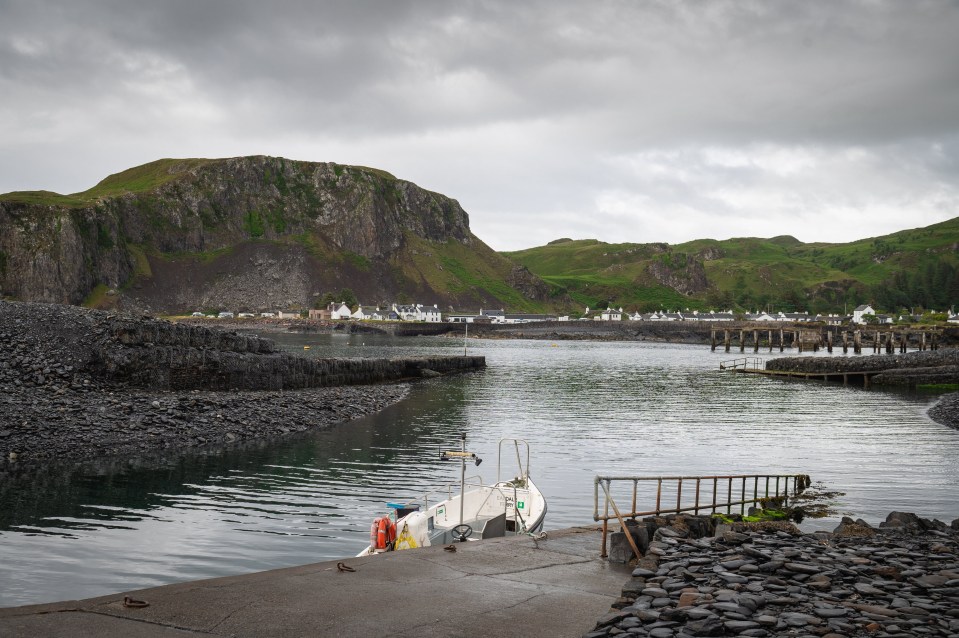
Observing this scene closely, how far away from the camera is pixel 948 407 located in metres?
58.2

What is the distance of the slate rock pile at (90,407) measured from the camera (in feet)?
103

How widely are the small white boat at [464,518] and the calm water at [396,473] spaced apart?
77.8 inches

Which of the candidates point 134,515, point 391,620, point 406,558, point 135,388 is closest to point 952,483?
point 406,558

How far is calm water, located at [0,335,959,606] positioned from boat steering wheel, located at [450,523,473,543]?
308cm

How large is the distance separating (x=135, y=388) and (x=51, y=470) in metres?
15.9

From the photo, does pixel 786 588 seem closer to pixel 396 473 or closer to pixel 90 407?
pixel 396 473

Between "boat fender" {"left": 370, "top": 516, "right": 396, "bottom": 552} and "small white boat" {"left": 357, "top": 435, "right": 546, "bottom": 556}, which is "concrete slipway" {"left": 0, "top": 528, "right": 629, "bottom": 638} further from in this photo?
"small white boat" {"left": 357, "top": 435, "right": 546, "bottom": 556}

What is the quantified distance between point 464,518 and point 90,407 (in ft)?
77.3

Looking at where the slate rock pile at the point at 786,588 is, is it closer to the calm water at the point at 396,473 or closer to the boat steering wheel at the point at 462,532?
the boat steering wheel at the point at 462,532

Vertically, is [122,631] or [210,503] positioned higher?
[122,631]

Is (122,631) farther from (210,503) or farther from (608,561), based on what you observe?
(210,503)

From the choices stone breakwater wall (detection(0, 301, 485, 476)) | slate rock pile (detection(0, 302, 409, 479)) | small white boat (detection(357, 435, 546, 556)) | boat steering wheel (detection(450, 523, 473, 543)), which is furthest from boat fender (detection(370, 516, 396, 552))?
slate rock pile (detection(0, 302, 409, 479))

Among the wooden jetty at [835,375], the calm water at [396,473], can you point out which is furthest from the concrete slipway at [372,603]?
the wooden jetty at [835,375]

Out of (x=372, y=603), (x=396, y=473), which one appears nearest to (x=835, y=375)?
(x=396, y=473)
